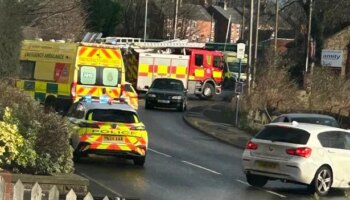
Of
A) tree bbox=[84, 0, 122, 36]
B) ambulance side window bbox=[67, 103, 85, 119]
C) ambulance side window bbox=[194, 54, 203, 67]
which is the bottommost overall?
ambulance side window bbox=[67, 103, 85, 119]

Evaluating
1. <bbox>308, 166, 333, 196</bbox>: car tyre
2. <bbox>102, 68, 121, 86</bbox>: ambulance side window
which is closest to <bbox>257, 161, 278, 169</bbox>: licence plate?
<bbox>308, 166, 333, 196</bbox>: car tyre

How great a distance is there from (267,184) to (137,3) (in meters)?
64.8

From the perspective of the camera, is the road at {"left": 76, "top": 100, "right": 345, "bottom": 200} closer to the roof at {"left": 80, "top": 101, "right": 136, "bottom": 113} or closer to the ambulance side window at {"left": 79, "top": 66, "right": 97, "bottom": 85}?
the roof at {"left": 80, "top": 101, "right": 136, "bottom": 113}

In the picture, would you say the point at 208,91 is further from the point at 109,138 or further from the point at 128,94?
the point at 109,138

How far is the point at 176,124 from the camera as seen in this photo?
108 ft

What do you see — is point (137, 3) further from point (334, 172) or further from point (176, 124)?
point (334, 172)

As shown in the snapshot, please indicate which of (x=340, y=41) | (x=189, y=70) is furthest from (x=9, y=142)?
(x=340, y=41)

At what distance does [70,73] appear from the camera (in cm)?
2738

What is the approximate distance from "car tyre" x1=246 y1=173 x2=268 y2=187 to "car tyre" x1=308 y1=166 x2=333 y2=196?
1.17 metres

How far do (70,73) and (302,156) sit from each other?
13213mm

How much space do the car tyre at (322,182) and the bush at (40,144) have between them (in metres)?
5.23

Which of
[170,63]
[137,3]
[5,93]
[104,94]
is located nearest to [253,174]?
[5,93]

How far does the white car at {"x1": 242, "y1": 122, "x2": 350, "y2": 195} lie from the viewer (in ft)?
51.7

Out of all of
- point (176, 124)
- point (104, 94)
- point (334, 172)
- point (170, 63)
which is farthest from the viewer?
point (170, 63)
